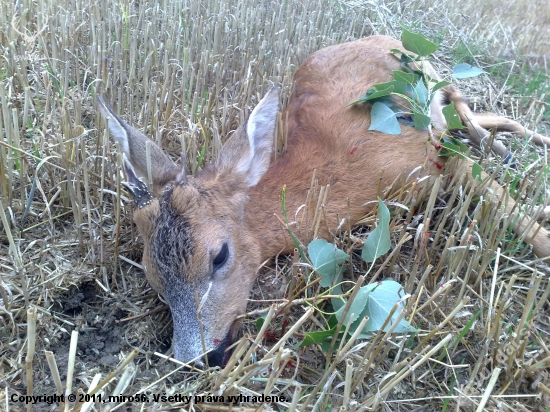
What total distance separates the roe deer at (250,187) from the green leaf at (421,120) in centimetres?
6

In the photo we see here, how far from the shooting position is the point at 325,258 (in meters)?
2.42

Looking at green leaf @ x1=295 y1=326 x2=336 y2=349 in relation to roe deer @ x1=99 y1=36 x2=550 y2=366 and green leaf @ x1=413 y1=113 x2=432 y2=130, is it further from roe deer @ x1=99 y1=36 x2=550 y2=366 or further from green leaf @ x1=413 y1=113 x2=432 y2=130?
green leaf @ x1=413 y1=113 x2=432 y2=130

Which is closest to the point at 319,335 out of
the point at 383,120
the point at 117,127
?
the point at 117,127

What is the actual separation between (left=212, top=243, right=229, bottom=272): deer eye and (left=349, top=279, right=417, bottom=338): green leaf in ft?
2.44

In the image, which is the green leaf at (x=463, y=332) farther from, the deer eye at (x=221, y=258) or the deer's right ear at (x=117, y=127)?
the deer's right ear at (x=117, y=127)

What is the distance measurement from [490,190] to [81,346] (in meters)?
2.60

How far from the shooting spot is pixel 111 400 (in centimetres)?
191

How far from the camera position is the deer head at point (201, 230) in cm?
231

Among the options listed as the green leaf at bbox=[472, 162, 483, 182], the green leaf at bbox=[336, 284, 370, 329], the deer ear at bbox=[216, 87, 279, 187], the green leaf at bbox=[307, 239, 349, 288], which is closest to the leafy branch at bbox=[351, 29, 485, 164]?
the green leaf at bbox=[472, 162, 483, 182]

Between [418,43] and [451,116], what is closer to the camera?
[451,116]

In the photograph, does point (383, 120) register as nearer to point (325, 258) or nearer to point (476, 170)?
point (476, 170)

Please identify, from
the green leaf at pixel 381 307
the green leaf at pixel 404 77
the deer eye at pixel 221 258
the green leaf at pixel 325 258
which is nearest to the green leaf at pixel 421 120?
the green leaf at pixel 404 77

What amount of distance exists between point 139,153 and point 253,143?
661 millimetres

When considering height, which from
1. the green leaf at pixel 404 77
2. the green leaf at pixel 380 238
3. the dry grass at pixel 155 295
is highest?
the green leaf at pixel 404 77
